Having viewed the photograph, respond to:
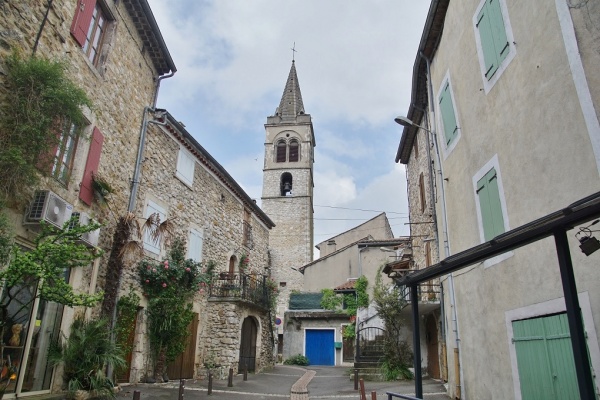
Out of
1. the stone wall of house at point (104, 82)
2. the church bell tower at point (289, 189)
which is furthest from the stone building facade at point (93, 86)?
the church bell tower at point (289, 189)

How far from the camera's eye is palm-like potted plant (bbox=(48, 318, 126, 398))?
7.07m

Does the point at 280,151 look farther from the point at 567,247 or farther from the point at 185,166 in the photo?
the point at 567,247

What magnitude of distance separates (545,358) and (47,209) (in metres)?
7.21

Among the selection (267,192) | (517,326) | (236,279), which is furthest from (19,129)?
(267,192)

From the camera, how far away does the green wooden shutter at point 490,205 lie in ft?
22.2

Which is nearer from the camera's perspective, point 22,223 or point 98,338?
point 22,223

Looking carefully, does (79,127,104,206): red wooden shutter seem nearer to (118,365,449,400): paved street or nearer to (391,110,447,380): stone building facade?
(118,365,449,400): paved street

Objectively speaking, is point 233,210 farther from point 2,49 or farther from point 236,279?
point 2,49

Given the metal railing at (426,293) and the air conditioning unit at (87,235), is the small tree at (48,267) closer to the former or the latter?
the air conditioning unit at (87,235)

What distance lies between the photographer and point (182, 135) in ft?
43.7

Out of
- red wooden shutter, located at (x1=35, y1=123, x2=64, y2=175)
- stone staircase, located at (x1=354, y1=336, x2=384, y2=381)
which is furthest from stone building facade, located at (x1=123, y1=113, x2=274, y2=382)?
red wooden shutter, located at (x1=35, y1=123, x2=64, y2=175)

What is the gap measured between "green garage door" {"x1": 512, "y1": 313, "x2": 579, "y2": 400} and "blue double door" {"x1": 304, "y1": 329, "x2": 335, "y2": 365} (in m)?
18.1

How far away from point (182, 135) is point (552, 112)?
1053 cm

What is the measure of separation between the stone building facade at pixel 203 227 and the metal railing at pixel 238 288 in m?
0.07
